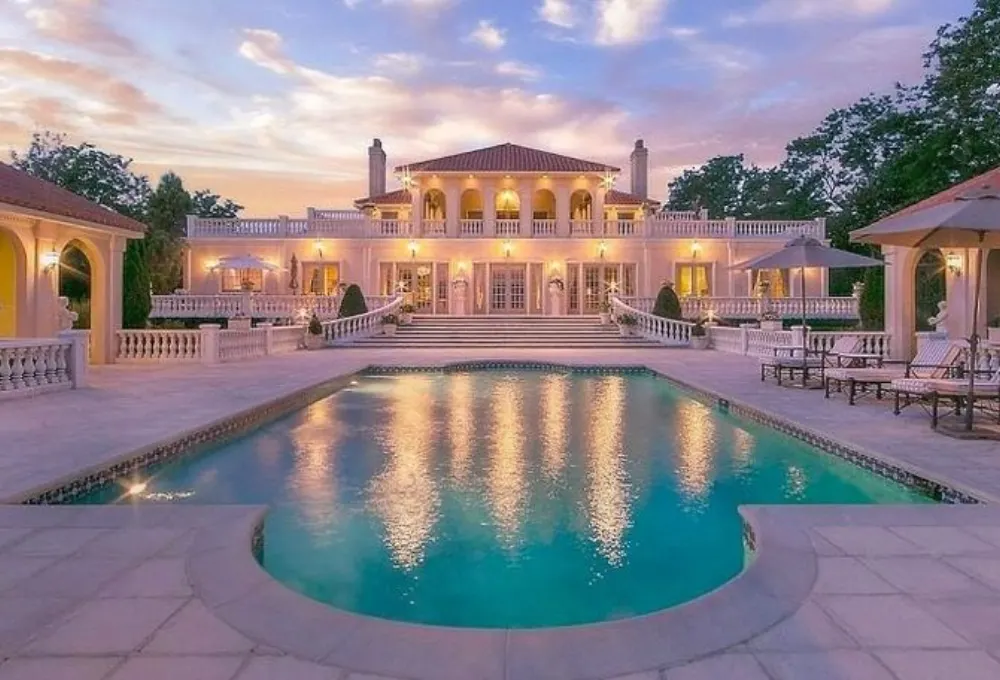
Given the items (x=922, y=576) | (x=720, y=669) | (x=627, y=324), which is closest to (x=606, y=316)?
(x=627, y=324)

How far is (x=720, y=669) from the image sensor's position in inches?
109

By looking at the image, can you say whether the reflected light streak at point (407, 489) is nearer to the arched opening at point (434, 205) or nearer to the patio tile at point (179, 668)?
the patio tile at point (179, 668)

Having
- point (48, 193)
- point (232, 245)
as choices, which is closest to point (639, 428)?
point (48, 193)

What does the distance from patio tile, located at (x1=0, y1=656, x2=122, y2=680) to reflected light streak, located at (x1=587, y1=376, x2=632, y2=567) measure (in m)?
3.03

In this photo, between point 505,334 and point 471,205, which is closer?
point 505,334

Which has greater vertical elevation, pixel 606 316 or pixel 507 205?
pixel 507 205

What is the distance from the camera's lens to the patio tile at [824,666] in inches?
107

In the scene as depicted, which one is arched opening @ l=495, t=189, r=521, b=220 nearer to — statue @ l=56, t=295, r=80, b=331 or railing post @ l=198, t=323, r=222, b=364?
railing post @ l=198, t=323, r=222, b=364

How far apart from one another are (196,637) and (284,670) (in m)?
0.52

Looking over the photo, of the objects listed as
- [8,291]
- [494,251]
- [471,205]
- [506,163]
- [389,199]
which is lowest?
[8,291]

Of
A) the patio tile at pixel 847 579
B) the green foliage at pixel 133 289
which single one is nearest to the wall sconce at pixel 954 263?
the patio tile at pixel 847 579

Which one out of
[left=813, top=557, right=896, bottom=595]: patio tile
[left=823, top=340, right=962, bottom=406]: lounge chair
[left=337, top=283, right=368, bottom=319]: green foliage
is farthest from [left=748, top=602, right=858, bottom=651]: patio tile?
[left=337, top=283, right=368, bottom=319]: green foliage

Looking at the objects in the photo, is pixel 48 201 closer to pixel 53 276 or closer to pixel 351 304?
pixel 53 276

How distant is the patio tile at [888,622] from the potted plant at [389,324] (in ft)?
77.0
